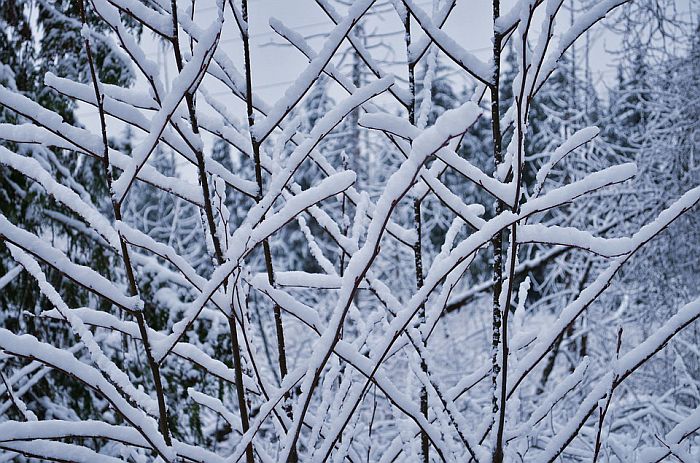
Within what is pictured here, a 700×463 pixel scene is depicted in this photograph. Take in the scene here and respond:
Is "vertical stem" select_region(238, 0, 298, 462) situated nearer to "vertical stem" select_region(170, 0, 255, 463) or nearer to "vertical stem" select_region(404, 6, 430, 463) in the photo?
"vertical stem" select_region(170, 0, 255, 463)

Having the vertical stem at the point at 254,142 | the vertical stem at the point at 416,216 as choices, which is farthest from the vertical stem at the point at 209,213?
the vertical stem at the point at 416,216

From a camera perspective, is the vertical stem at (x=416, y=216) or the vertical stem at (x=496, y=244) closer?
the vertical stem at (x=496, y=244)

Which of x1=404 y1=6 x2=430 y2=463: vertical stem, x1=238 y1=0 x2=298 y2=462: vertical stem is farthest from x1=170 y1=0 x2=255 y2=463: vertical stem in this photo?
x1=404 y1=6 x2=430 y2=463: vertical stem

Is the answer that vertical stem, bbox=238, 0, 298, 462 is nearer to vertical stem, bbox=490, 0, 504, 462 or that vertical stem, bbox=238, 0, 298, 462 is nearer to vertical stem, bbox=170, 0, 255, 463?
vertical stem, bbox=170, 0, 255, 463

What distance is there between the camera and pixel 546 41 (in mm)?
619

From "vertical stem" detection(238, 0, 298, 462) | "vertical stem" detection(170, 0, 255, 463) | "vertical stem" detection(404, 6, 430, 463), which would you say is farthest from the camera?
"vertical stem" detection(404, 6, 430, 463)

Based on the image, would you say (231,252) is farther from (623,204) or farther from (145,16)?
(623,204)

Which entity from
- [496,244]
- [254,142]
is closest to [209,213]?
[254,142]

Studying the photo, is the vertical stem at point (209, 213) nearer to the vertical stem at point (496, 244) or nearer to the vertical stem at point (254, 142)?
the vertical stem at point (254, 142)

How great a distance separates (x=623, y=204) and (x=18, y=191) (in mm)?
4574

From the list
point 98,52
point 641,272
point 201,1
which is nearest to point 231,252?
point 201,1

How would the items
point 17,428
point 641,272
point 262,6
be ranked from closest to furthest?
1. point 17,428
2. point 262,6
3. point 641,272

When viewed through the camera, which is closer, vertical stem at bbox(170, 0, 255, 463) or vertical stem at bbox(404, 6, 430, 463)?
vertical stem at bbox(170, 0, 255, 463)

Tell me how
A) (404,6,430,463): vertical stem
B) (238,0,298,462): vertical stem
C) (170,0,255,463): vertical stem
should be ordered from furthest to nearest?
(404,6,430,463): vertical stem, (238,0,298,462): vertical stem, (170,0,255,463): vertical stem
